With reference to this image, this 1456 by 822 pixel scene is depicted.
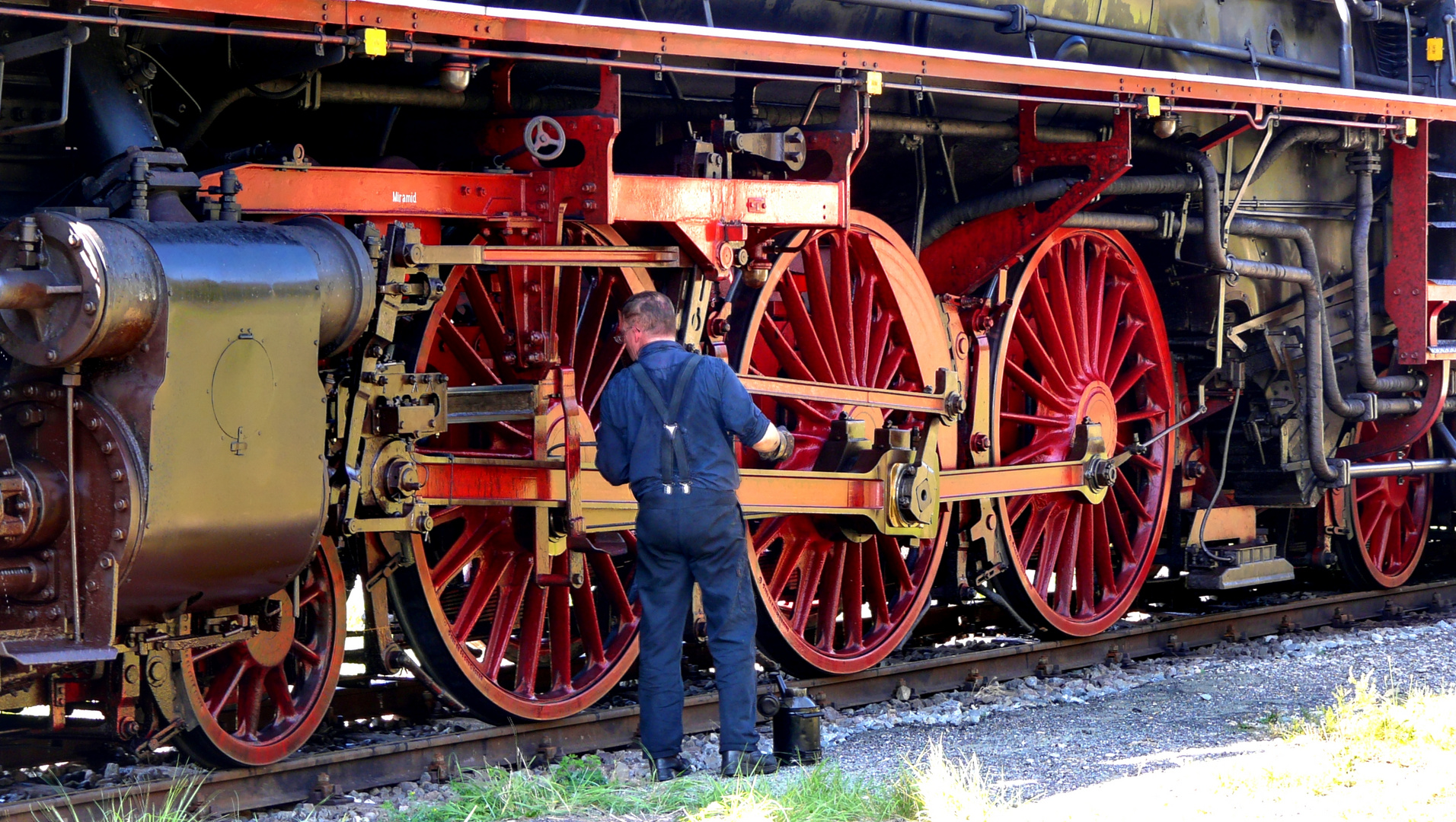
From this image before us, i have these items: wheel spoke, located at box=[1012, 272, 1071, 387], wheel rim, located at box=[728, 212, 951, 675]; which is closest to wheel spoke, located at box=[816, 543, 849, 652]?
wheel rim, located at box=[728, 212, 951, 675]

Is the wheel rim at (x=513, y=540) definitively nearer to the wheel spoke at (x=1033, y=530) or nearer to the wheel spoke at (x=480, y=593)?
the wheel spoke at (x=480, y=593)

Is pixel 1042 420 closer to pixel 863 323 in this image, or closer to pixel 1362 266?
pixel 863 323

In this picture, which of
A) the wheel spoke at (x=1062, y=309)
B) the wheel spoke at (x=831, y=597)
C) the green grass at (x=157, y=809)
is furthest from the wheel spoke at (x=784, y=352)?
the green grass at (x=157, y=809)

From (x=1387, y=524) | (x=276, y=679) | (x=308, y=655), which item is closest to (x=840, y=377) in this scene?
(x=308, y=655)

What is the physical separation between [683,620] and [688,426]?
63 centimetres

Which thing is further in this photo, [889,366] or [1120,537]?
[1120,537]

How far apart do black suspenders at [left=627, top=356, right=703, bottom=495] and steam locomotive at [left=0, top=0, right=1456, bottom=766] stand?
2.31 ft

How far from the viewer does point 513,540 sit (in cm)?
617

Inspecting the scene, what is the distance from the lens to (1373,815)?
15.2ft

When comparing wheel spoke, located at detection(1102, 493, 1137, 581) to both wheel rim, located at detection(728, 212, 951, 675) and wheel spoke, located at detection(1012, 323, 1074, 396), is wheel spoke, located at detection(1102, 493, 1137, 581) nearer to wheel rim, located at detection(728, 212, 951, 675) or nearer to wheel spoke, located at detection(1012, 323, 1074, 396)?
wheel spoke, located at detection(1012, 323, 1074, 396)

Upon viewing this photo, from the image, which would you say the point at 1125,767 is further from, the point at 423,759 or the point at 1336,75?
the point at 1336,75

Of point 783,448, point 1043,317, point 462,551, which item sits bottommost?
point 462,551

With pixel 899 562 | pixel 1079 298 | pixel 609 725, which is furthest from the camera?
pixel 1079 298

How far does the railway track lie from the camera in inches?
196
